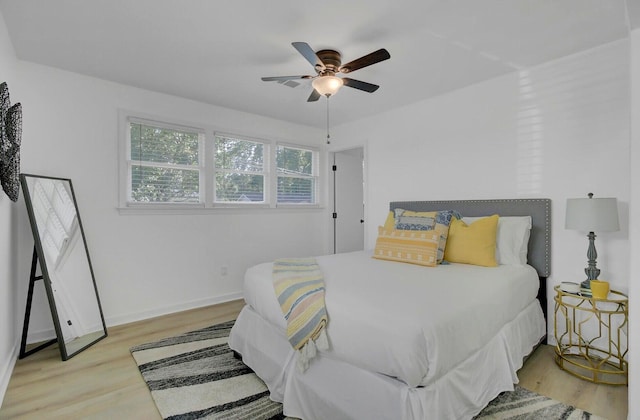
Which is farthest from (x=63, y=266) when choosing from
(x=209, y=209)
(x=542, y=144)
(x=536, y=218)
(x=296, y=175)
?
(x=542, y=144)

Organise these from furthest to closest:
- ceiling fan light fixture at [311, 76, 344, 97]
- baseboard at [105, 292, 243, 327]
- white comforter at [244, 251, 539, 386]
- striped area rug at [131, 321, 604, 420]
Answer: baseboard at [105, 292, 243, 327]
ceiling fan light fixture at [311, 76, 344, 97]
striped area rug at [131, 321, 604, 420]
white comforter at [244, 251, 539, 386]

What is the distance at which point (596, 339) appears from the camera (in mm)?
2535

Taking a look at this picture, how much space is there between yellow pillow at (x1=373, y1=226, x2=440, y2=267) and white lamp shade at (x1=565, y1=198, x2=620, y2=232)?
989 mm

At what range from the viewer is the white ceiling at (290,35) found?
2.03 metres

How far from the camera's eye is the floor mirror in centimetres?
256

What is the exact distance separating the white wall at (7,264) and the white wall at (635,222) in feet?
11.5

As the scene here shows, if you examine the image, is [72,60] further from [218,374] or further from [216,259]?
[218,374]

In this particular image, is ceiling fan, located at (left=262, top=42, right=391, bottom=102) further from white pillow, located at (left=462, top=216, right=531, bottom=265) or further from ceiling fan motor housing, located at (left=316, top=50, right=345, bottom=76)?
white pillow, located at (left=462, top=216, right=531, bottom=265)

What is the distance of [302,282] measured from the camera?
1.99 m

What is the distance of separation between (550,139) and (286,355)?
110 inches

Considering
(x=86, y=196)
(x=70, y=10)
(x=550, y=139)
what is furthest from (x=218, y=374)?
(x=550, y=139)

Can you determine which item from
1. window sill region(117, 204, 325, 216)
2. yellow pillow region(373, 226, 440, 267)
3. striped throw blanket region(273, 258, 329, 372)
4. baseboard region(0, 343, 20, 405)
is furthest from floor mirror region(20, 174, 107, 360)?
yellow pillow region(373, 226, 440, 267)

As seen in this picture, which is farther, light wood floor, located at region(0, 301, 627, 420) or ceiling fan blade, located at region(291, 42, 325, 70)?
ceiling fan blade, located at region(291, 42, 325, 70)

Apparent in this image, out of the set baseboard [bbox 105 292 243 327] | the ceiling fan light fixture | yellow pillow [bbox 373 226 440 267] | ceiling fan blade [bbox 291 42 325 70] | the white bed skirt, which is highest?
ceiling fan blade [bbox 291 42 325 70]
